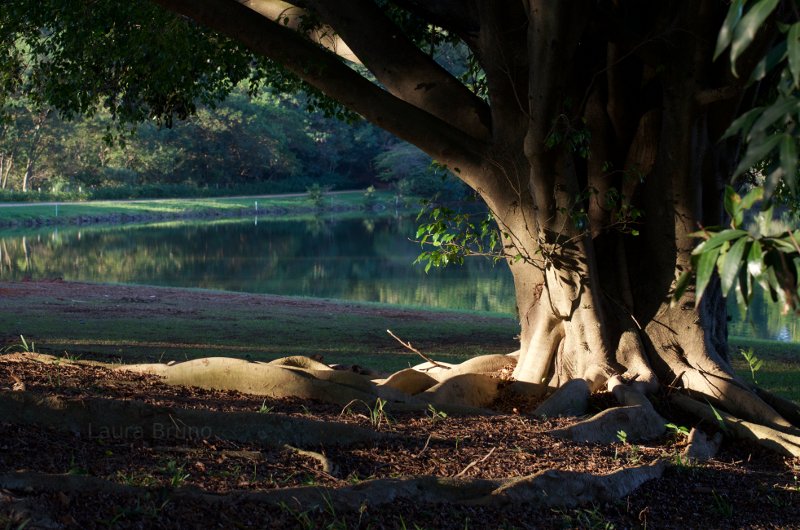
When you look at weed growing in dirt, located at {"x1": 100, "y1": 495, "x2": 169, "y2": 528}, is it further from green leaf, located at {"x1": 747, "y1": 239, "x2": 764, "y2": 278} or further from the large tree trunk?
the large tree trunk

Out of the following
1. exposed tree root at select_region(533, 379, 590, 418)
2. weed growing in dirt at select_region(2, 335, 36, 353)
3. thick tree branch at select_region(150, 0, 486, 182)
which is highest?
thick tree branch at select_region(150, 0, 486, 182)

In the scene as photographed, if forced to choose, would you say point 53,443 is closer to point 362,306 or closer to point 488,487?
point 488,487

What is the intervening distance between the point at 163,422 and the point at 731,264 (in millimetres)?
3853

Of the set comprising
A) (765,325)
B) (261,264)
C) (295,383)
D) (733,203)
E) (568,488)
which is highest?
(261,264)

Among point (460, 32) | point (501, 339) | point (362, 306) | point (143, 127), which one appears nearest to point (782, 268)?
point (460, 32)

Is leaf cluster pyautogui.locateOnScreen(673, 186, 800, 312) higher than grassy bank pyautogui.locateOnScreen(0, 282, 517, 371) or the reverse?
higher

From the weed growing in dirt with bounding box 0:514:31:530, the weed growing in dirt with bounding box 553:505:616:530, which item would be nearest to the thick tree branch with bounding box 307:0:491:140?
the weed growing in dirt with bounding box 553:505:616:530

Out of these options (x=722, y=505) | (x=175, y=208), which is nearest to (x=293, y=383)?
(x=722, y=505)

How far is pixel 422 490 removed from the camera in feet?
15.4

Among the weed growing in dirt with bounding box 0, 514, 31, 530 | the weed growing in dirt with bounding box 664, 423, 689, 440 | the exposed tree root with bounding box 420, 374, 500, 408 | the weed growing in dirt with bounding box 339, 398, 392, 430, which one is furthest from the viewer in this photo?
the exposed tree root with bounding box 420, 374, 500, 408

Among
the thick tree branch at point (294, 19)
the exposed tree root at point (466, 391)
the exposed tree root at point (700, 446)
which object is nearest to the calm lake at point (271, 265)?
the thick tree branch at point (294, 19)

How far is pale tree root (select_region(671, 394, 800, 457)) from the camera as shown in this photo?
686cm

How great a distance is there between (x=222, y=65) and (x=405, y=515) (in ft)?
23.1

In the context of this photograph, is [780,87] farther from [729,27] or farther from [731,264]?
[731,264]
